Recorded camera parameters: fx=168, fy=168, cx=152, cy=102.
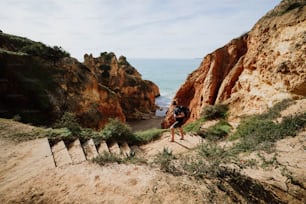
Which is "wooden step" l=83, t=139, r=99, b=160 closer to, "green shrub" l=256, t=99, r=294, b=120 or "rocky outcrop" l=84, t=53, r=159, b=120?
"green shrub" l=256, t=99, r=294, b=120

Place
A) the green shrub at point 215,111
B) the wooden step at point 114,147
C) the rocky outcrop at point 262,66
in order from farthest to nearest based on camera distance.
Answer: the green shrub at point 215,111 → the rocky outcrop at point 262,66 → the wooden step at point 114,147

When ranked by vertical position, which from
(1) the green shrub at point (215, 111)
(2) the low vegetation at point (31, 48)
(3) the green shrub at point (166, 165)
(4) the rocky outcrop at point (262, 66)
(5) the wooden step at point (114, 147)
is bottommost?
(5) the wooden step at point (114, 147)

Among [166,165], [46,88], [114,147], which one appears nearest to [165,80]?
[46,88]

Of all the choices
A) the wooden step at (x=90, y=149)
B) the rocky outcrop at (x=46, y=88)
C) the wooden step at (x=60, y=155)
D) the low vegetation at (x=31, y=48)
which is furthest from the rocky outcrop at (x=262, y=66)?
the low vegetation at (x=31, y=48)

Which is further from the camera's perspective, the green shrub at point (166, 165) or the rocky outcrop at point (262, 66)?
the rocky outcrop at point (262, 66)

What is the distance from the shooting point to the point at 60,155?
5.07 metres

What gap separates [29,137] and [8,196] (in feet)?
12.0

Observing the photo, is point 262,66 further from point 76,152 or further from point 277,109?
point 76,152

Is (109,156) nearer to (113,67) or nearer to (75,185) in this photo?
(75,185)

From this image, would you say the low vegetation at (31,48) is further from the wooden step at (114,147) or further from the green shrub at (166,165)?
the green shrub at (166,165)

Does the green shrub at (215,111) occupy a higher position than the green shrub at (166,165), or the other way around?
the green shrub at (215,111)

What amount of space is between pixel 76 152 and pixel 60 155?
546 millimetres

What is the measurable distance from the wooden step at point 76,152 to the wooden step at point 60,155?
0.20 m

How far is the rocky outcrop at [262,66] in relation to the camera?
7.68m
